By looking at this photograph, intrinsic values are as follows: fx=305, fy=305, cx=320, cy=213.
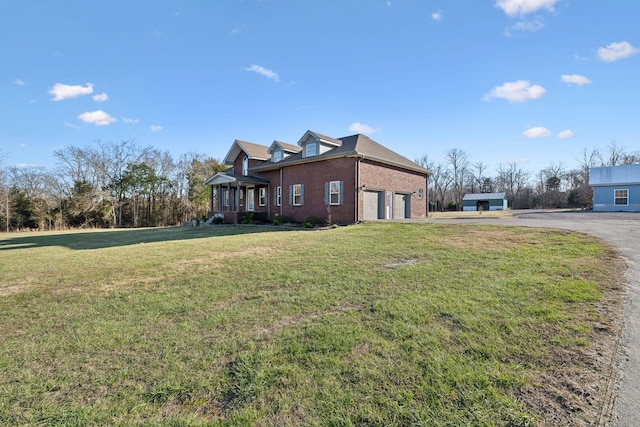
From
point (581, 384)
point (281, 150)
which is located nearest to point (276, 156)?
point (281, 150)

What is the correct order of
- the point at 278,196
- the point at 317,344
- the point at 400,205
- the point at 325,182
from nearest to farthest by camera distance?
the point at 317,344 → the point at 325,182 → the point at 400,205 → the point at 278,196

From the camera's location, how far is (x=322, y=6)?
11.8 m

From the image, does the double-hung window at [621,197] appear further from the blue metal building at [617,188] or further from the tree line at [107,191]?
the tree line at [107,191]

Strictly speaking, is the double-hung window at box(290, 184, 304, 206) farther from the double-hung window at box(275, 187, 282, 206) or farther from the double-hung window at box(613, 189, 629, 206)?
the double-hung window at box(613, 189, 629, 206)

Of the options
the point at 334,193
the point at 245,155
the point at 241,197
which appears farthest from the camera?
the point at 241,197

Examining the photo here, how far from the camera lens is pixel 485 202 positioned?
5388 cm

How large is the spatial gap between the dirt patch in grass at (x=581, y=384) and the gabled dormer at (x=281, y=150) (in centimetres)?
2134

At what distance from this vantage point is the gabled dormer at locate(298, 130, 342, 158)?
20.1 metres

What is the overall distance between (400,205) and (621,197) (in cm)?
2120

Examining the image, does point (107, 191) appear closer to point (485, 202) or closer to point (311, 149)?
point (311, 149)

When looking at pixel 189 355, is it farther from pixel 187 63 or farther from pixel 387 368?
pixel 187 63

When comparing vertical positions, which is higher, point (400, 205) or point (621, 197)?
point (621, 197)

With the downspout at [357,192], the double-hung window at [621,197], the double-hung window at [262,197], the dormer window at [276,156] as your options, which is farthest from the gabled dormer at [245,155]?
the double-hung window at [621,197]

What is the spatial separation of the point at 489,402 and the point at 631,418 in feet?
3.05
